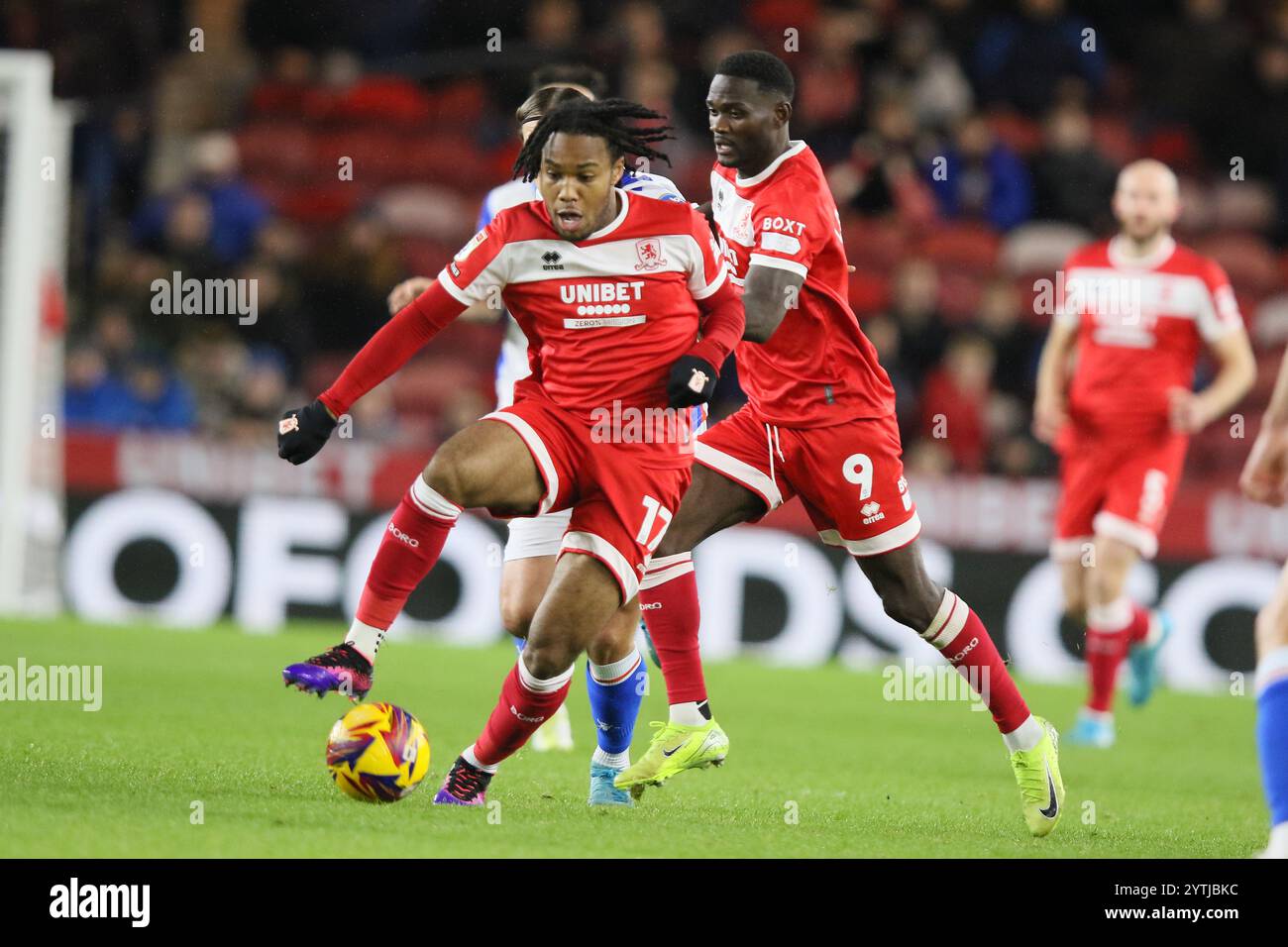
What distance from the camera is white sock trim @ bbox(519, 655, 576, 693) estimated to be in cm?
551

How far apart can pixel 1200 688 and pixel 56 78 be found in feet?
33.7

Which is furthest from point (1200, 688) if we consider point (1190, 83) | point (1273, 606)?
point (1273, 606)

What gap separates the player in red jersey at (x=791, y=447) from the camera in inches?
231

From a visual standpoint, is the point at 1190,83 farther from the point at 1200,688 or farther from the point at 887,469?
the point at 887,469

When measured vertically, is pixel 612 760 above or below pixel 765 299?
below

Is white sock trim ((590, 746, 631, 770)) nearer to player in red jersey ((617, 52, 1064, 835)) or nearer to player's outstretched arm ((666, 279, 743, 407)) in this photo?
player in red jersey ((617, 52, 1064, 835))

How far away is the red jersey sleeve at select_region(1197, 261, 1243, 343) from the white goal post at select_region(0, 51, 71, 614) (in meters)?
7.09

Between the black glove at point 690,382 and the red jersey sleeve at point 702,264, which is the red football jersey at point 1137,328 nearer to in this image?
the red jersey sleeve at point 702,264

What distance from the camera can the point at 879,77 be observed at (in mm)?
15727

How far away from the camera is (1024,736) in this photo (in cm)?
604

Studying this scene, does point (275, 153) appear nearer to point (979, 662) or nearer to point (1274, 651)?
point (979, 662)

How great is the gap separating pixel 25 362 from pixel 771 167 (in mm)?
7379

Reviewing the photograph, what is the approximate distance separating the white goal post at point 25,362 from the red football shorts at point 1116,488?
645 cm

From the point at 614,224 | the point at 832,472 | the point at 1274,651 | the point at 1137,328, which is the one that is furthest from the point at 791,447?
the point at 1137,328
